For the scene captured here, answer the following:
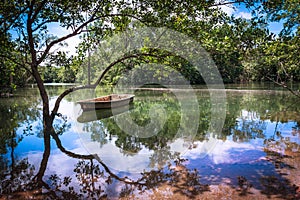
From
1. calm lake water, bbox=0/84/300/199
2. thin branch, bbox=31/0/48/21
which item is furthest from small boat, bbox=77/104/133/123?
thin branch, bbox=31/0/48/21

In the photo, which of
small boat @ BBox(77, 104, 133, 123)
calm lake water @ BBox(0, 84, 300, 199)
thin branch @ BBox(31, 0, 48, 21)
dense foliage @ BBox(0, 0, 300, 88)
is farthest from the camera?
small boat @ BBox(77, 104, 133, 123)

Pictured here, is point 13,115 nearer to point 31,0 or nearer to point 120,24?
point 31,0

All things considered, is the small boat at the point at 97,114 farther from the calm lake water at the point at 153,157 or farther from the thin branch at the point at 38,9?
the thin branch at the point at 38,9

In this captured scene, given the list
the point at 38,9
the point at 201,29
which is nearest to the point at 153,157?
the point at 201,29

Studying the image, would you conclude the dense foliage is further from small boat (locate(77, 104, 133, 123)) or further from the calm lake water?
small boat (locate(77, 104, 133, 123))

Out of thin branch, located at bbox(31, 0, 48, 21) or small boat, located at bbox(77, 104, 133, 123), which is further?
small boat, located at bbox(77, 104, 133, 123)

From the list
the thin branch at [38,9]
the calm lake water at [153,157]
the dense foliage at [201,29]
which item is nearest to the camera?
the calm lake water at [153,157]

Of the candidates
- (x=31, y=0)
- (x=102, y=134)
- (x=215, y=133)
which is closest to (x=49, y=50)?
(x=31, y=0)

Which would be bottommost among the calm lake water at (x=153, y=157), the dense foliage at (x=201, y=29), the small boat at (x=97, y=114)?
Result: the calm lake water at (x=153, y=157)

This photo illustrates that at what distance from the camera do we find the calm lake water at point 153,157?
4.22 m

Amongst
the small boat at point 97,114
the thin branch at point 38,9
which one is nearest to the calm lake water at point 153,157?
the small boat at point 97,114

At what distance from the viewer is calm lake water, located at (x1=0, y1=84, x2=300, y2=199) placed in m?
A: 4.22

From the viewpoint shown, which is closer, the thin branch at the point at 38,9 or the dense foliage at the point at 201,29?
the dense foliage at the point at 201,29

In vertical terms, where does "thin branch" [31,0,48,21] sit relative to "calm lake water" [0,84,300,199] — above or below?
above
